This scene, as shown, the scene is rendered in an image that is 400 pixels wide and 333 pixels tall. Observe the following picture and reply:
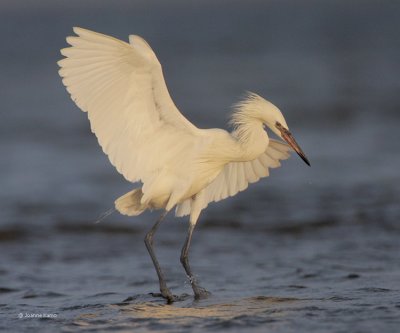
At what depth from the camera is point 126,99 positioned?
869 centimetres

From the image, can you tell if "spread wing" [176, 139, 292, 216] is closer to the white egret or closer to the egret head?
the white egret

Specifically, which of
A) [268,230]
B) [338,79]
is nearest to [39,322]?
[268,230]

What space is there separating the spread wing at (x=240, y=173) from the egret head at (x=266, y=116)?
0.96m

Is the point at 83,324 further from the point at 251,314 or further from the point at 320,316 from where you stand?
the point at 320,316

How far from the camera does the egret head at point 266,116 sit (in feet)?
29.3

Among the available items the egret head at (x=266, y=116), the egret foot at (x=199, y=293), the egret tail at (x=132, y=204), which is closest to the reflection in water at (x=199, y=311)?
the egret foot at (x=199, y=293)

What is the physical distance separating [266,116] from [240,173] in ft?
4.05

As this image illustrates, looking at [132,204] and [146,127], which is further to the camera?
[132,204]

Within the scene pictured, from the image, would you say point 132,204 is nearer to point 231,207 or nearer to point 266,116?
point 266,116

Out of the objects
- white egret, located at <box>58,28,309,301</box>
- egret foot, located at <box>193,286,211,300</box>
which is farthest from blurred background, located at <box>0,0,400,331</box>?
white egret, located at <box>58,28,309,301</box>

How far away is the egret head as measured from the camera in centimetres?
895

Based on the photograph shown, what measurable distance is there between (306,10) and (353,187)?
70796 millimetres

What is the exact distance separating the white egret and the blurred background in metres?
0.99

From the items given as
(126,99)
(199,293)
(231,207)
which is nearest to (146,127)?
(126,99)
